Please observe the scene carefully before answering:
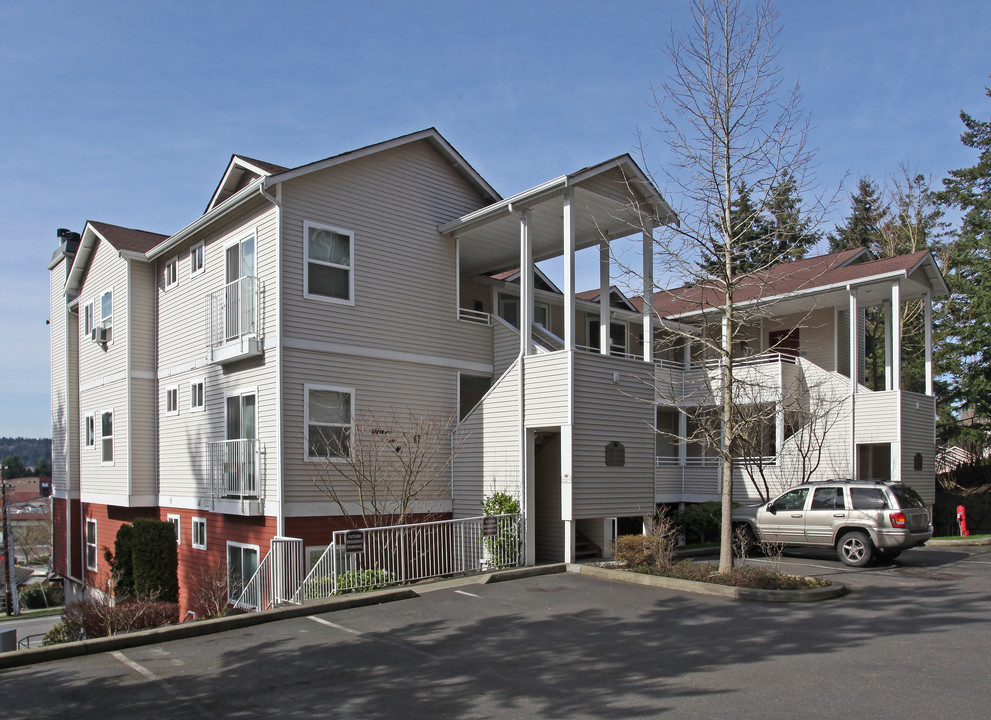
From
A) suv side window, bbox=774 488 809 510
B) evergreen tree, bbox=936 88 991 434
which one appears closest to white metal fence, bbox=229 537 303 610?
suv side window, bbox=774 488 809 510

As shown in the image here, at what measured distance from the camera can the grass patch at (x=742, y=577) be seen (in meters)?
12.4

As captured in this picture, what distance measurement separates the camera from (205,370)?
61.3ft

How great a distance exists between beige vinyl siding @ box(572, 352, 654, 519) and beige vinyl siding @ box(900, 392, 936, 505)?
839cm

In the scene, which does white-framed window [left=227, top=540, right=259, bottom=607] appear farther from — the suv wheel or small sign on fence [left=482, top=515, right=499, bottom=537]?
the suv wheel

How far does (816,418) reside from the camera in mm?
21672

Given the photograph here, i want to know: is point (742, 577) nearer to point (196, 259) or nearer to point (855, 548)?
point (855, 548)

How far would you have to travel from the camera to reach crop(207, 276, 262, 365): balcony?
16266 mm

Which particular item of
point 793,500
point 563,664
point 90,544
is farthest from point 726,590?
point 90,544

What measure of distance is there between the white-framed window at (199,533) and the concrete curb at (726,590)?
9481 mm

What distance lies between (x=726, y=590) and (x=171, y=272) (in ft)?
51.1

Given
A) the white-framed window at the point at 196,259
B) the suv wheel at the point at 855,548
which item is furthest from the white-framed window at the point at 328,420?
the suv wheel at the point at 855,548

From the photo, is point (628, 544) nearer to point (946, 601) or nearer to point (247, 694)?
point (946, 601)

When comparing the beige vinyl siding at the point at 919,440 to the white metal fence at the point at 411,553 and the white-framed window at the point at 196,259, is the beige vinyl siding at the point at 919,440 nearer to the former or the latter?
the white metal fence at the point at 411,553

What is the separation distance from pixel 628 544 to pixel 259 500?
721 cm
